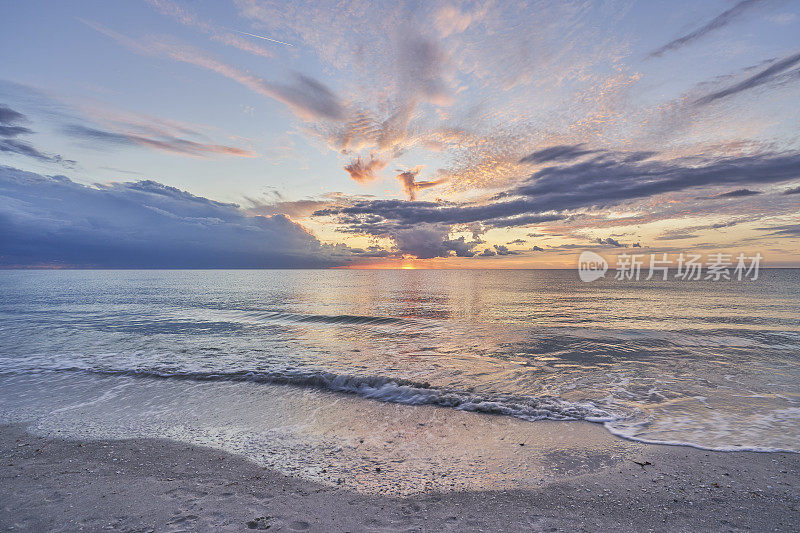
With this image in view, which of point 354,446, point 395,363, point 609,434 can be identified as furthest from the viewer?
point 395,363

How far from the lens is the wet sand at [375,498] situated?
5.20 metres

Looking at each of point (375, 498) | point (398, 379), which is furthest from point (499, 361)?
point (375, 498)

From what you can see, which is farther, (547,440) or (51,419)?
(51,419)

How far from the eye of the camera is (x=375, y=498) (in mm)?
5859

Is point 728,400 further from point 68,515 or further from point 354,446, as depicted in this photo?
point 68,515

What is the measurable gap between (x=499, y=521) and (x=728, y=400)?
11.1 metres

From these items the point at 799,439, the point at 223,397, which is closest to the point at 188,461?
the point at 223,397

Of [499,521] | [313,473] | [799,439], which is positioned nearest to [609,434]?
[799,439]

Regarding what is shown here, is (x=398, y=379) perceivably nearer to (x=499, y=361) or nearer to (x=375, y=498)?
(x=499, y=361)

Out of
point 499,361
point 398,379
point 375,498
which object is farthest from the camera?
point 499,361

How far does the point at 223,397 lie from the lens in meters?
11.7

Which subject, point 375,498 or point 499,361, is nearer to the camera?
point 375,498

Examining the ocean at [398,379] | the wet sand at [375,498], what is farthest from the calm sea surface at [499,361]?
the wet sand at [375,498]

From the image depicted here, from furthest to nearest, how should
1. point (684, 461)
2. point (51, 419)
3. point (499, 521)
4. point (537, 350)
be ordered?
point (537, 350)
point (51, 419)
point (684, 461)
point (499, 521)
